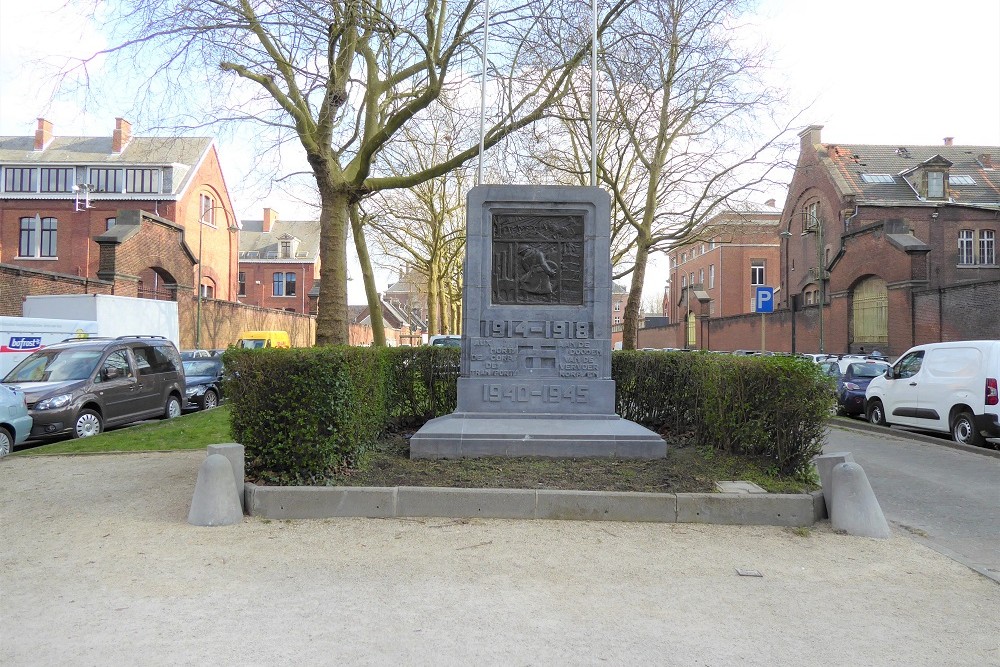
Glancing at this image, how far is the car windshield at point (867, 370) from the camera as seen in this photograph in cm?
1930

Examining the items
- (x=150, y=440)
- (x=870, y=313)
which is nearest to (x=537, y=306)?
A: (x=150, y=440)

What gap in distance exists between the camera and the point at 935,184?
135 feet

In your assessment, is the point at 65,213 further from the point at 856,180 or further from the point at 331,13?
the point at 856,180

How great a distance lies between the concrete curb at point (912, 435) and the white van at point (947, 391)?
24 cm

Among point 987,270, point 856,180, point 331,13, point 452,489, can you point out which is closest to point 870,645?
point 452,489

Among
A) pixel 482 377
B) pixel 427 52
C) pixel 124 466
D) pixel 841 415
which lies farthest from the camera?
pixel 841 415

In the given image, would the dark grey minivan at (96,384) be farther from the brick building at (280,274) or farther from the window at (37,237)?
the brick building at (280,274)

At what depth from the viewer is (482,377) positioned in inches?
400

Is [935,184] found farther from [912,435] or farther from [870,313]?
→ [912,435]

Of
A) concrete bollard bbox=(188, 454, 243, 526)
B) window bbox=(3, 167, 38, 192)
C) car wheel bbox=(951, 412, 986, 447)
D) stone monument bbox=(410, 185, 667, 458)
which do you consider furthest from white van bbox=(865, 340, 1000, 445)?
A: window bbox=(3, 167, 38, 192)

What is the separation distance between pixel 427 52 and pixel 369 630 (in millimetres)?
10526

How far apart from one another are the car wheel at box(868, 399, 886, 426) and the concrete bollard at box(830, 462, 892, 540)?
422 inches

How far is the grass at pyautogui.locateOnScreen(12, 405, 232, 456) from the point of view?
10750 mm

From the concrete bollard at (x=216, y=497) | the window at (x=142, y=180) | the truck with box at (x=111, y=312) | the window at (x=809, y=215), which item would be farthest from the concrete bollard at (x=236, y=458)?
the window at (x=142, y=180)
